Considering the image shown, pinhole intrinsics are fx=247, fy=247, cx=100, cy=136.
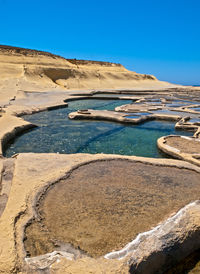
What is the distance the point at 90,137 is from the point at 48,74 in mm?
27066

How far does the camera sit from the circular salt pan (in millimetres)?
4027

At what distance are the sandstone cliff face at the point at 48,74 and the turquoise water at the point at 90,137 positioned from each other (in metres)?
13.1

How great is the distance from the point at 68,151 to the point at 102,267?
6.42 m

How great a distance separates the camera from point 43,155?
24.8ft

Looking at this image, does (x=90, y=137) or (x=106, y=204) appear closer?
(x=106, y=204)

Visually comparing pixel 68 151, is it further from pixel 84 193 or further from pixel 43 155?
pixel 84 193

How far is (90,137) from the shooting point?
1127 centimetres

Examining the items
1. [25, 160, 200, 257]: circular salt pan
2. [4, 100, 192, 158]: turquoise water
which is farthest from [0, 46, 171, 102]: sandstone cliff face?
[25, 160, 200, 257]: circular salt pan

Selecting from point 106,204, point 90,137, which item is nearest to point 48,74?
point 90,137

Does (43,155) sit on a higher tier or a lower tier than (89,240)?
higher

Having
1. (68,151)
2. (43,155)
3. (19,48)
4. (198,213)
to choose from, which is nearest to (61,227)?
(198,213)

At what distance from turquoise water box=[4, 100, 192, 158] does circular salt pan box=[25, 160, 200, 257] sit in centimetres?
255

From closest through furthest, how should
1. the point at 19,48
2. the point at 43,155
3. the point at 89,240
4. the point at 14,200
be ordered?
1. the point at 89,240
2. the point at 14,200
3. the point at 43,155
4. the point at 19,48

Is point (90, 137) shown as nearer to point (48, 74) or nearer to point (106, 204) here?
point (106, 204)
